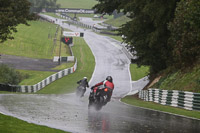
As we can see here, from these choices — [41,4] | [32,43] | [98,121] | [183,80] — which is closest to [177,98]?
[183,80]

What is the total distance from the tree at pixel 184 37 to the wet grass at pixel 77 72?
20.2 m

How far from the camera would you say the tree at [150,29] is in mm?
28203

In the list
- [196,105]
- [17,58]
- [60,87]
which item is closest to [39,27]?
[17,58]

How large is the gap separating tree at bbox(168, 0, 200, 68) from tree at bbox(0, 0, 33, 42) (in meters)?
13.9

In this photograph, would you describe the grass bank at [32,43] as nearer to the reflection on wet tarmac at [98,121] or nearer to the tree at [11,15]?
the tree at [11,15]

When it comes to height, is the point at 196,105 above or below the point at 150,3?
below

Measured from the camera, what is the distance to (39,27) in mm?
114375

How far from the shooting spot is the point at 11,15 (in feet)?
112

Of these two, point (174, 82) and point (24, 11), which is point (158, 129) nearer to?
point (174, 82)

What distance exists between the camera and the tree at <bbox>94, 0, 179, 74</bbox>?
28203 mm

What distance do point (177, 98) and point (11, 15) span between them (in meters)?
18.7

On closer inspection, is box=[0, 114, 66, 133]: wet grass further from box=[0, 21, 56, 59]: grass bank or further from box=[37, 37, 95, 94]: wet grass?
box=[0, 21, 56, 59]: grass bank

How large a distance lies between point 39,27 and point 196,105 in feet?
325

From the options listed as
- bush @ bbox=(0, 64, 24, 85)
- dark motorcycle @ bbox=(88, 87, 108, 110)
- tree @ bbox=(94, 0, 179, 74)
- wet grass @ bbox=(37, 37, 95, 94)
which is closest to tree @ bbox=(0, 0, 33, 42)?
tree @ bbox=(94, 0, 179, 74)
